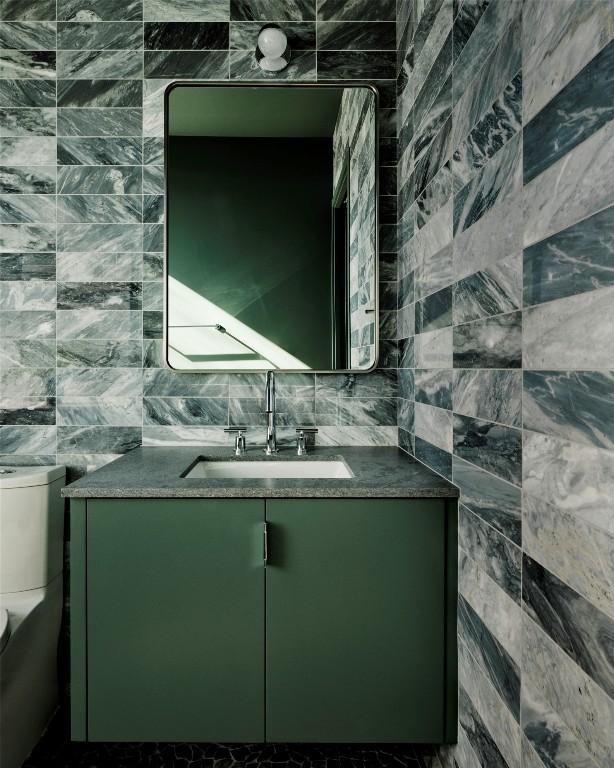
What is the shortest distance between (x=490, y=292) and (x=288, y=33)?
4.67 ft

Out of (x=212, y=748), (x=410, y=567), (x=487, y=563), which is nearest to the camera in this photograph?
Result: (x=487, y=563)

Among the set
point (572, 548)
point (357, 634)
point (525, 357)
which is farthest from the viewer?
point (357, 634)

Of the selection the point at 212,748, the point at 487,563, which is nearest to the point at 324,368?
the point at 487,563

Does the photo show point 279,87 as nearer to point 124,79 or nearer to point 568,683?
point 124,79

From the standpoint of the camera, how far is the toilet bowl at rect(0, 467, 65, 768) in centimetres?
145

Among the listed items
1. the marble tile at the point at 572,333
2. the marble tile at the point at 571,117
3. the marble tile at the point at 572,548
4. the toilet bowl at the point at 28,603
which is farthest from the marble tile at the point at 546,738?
the toilet bowl at the point at 28,603

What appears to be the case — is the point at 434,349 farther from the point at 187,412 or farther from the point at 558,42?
the point at 187,412

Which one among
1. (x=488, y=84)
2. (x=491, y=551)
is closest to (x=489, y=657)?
(x=491, y=551)

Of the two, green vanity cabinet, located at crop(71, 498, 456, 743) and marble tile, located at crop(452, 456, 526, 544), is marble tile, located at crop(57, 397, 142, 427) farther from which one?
marble tile, located at crop(452, 456, 526, 544)

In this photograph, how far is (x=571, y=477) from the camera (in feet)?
2.45

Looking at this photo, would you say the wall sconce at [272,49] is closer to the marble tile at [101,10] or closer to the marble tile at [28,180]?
the marble tile at [101,10]

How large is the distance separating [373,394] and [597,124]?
1.26m

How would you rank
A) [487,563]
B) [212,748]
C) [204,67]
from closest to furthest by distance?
[487,563]
[212,748]
[204,67]

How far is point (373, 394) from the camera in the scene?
6.14 feet
